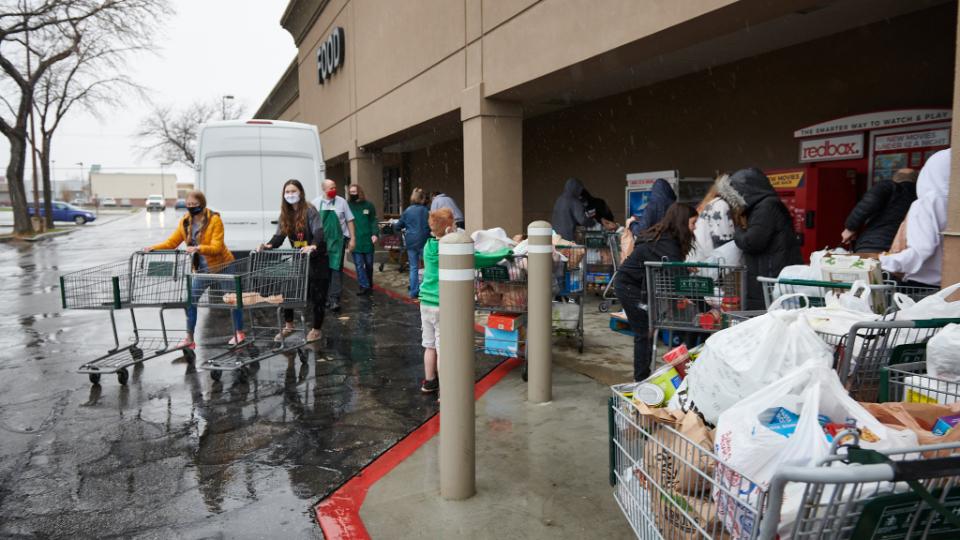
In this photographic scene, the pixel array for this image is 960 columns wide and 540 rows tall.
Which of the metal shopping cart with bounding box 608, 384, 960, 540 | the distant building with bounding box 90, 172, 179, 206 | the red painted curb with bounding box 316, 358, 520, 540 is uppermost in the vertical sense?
the distant building with bounding box 90, 172, 179, 206

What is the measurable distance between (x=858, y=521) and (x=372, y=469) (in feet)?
10.2

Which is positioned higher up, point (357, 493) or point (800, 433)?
point (800, 433)

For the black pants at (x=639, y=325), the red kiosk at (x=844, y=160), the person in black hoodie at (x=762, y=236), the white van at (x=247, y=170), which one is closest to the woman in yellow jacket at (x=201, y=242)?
the white van at (x=247, y=170)

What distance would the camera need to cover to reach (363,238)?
1130cm

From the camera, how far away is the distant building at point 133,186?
141m

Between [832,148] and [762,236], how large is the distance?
430 centimetres

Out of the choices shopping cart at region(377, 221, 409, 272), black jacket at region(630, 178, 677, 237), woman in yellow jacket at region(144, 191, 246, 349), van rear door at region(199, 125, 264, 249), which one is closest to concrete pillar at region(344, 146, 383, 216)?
shopping cart at region(377, 221, 409, 272)

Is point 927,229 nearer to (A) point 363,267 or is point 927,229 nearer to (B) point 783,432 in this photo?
(B) point 783,432

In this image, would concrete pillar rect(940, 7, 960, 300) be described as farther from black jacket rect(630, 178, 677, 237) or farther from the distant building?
the distant building

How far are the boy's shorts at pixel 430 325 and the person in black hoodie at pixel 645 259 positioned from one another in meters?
1.60

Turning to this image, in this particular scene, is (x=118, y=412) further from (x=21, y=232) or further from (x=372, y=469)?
(x=21, y=232)

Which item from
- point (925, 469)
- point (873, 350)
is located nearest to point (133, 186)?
point (873, 350)

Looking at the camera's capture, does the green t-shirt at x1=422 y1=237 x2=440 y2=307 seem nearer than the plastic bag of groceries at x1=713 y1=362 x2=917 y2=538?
No

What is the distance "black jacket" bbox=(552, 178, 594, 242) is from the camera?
977 cm
